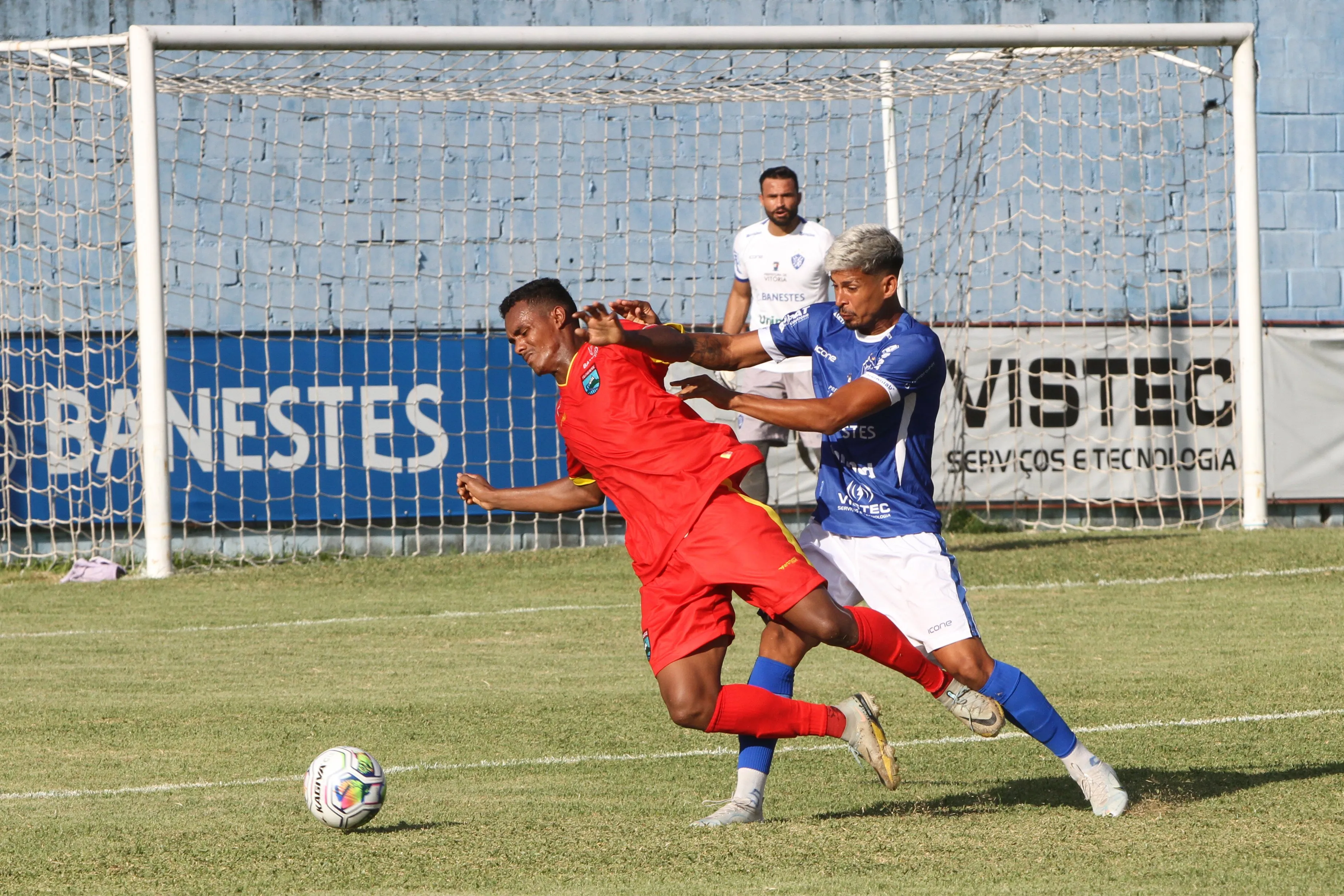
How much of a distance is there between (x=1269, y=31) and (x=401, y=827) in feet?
44.9

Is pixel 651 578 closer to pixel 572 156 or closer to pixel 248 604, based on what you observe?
pixel 248 604

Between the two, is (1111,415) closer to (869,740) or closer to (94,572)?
(94,572)

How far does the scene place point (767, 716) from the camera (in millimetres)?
4668

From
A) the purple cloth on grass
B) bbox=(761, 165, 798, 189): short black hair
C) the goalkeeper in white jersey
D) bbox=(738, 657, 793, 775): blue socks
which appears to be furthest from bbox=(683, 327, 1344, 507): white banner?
bbox=(738, 657, 793, 775): blue socks

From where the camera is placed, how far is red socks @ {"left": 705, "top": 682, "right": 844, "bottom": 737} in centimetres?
461

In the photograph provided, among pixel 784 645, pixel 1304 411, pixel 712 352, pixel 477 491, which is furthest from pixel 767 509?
pixel 1304 411

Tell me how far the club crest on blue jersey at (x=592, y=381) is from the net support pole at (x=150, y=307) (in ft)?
21.4

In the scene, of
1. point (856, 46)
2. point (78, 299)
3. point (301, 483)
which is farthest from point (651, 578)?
point (78, 299)

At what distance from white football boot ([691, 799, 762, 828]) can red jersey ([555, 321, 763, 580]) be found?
0.67m

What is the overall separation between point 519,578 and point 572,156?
4926mm

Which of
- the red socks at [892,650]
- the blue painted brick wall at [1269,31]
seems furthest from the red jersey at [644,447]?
the blue painted brick wall at [1269,31]

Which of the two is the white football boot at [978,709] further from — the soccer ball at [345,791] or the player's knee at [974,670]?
the soccer ball at [345,791]

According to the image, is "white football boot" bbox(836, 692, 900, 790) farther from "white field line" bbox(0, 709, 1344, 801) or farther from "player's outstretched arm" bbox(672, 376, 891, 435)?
"white field line" bbox(0, 709, 1344, 801)

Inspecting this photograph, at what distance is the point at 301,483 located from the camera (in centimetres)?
1280
